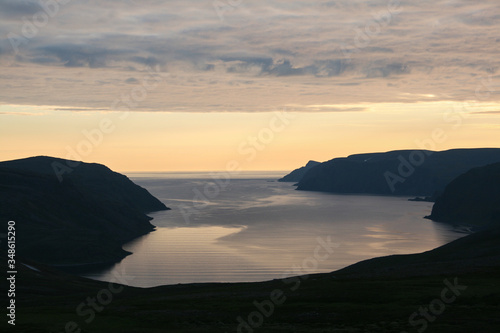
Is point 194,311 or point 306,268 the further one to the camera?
point 306,268

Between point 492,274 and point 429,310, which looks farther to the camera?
point 492,274

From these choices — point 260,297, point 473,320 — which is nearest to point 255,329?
point 260,297

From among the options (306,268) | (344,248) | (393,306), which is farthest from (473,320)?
(344,248)

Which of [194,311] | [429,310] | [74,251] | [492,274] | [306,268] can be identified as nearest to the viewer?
[429,310]

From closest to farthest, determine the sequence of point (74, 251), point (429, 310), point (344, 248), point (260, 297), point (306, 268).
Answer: point (429, 310), point (260, 297), point (306, 268), point (74, 251), point (344, 248)

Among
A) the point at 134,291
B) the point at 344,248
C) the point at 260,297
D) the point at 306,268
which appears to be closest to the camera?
the point at 260,297

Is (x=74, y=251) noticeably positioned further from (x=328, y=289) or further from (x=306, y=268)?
(x=328, y=289)

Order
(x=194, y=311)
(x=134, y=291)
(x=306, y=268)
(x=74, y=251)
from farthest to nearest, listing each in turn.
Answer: (x=74, y=251)
(x=306, y=268)
(x=134, y=291)
(x=194, y=311)

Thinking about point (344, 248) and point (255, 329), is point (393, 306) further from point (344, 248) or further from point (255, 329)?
point (344, 248)
